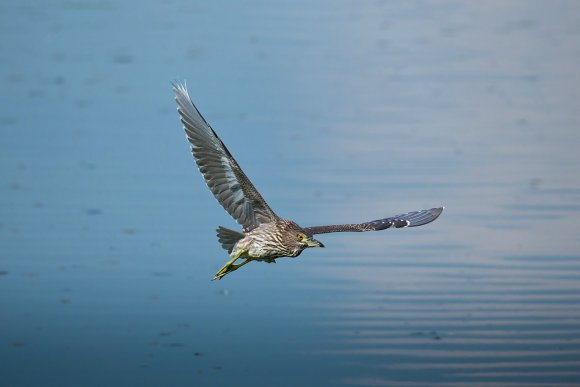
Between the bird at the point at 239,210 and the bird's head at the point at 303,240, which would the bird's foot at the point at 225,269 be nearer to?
the bird at the point at 239,210

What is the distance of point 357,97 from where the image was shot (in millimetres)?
18812

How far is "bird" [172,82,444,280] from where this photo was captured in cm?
963

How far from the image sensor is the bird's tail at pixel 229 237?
385 inches

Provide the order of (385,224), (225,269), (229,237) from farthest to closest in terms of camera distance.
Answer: (385,224), (229,237), (225,269)

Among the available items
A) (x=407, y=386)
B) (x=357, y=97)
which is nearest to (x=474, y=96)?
(x=357, y=97)

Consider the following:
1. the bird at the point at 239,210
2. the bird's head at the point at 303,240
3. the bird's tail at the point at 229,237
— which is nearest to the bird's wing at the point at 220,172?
the bird at the point at 239,210

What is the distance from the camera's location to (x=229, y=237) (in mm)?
9852

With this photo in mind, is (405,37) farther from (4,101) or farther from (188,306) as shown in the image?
(188,306)

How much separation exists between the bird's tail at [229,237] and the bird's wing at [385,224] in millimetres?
450

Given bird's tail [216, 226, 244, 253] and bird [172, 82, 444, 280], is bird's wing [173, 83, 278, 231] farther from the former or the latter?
bird's tail [216, 226, 244, 253]

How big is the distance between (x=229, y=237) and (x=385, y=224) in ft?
3.58

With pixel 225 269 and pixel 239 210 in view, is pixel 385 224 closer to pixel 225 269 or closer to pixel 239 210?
pixel 239 210

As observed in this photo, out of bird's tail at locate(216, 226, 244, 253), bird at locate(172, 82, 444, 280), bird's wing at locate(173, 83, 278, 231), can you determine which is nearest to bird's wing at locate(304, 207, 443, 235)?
bird at locate(172, 82, 444, 280)

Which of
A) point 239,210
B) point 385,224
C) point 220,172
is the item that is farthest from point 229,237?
point 385,224
